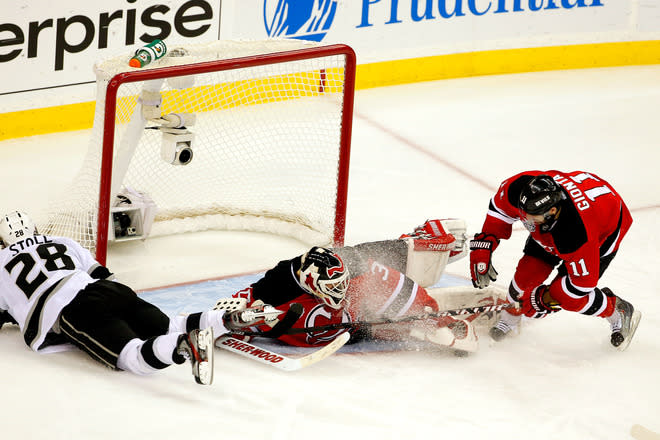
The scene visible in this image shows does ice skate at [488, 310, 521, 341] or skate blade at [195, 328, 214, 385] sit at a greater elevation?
skate blade at [195, 328, 214, 385]

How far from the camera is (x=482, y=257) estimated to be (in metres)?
4.05

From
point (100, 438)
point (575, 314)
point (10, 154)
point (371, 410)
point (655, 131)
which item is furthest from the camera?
point (655, 131)

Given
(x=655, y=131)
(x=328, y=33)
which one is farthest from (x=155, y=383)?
(x=655, y=131)

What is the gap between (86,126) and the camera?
6.61m

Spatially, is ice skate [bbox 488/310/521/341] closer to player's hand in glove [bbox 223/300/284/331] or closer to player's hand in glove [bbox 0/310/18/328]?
player's hand in glove [bbox 223/300/284/331]

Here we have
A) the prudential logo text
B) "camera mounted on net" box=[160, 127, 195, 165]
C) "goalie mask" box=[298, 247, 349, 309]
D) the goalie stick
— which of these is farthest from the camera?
the prudential logo text

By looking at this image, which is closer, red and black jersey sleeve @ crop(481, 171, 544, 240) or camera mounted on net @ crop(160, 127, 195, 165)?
red and black jersey sleeve @ crop(481, 171, 544, 240)

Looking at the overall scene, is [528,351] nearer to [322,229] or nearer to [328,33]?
[322,229]

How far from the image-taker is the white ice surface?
3365 mm

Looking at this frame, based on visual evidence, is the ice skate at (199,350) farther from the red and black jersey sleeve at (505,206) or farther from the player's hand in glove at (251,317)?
the red and black jersey sleeve at (505,206)

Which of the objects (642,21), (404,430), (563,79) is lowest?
(404,430)

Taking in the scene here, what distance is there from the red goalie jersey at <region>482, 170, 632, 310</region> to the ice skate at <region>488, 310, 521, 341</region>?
1.08 ft

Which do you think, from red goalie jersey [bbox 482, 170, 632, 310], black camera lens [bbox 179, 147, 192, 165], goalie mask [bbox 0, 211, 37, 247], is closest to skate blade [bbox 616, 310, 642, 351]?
red goalie jersey [bbox 482, 170, 632, 310]

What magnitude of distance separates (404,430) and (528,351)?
91 centimetres
